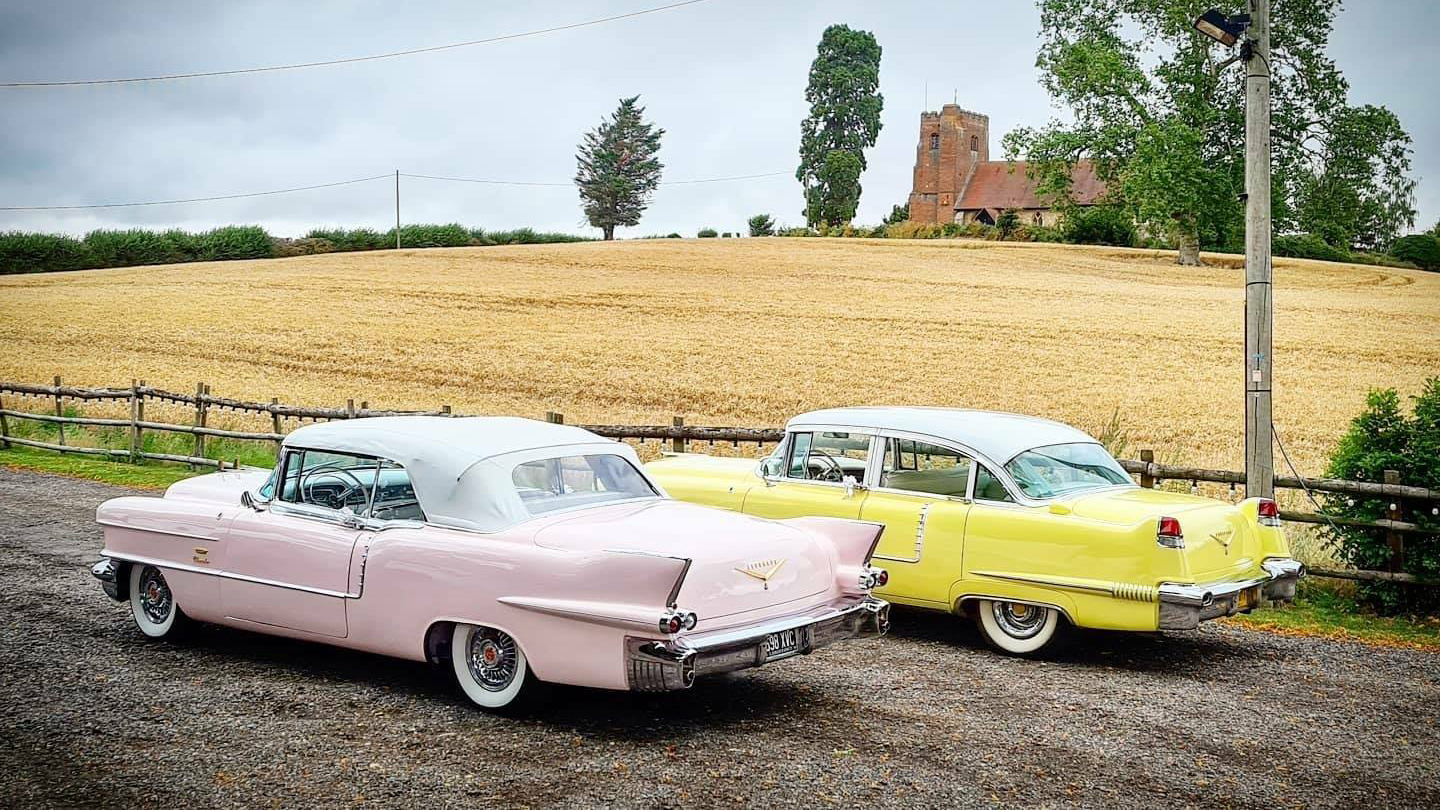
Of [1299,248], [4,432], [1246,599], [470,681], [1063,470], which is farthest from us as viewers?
[1299,248]

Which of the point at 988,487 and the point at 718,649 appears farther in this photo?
the point at 988,487

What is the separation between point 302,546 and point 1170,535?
510 cm

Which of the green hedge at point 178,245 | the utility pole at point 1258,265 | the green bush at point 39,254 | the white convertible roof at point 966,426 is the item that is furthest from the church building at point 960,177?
the white convertible roof at point 966,426

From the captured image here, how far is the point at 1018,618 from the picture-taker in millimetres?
8047

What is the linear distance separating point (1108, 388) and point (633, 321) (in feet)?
47.7

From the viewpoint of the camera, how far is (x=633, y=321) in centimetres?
3384

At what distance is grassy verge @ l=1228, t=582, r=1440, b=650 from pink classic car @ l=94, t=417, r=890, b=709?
158 inches

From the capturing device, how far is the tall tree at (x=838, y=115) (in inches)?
3501

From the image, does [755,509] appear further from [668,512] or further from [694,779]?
[694,779]

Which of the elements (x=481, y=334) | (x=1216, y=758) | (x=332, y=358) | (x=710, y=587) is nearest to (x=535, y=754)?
(x=710, y=587)

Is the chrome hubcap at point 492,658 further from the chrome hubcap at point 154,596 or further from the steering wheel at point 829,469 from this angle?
the steering wheel at point 829,469

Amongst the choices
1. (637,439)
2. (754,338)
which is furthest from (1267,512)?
(754,338)

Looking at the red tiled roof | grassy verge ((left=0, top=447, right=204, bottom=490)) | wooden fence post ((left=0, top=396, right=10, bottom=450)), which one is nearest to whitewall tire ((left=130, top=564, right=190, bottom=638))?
grassy verge ((left=0, top=447, right=204, bottom=490))

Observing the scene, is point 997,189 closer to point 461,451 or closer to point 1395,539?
point 1395,539
